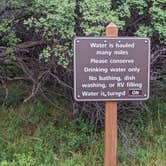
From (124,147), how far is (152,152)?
35 centimetres

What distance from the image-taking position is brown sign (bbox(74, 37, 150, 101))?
15.8 ft

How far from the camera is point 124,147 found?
6.36 meters

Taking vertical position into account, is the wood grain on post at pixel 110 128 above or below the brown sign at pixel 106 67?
below

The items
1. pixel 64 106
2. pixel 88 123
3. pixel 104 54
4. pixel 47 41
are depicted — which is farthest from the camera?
pixel 64 106

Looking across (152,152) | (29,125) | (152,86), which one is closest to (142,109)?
(152,86)

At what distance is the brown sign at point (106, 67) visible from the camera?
482 cm

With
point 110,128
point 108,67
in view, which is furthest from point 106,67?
point 110,128

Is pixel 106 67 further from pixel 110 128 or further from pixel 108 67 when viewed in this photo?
pixel 110 128

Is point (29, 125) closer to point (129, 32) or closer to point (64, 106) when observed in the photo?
point (64, 106)

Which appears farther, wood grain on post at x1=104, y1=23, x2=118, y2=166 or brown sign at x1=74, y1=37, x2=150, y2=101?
wood grain on post at x1=104, y1=23, x2=118, y2=166

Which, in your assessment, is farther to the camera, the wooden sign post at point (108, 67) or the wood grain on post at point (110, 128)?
the wood grain on post at point (110, 128)

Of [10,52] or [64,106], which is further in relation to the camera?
[64,106]

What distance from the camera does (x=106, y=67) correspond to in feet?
15.9

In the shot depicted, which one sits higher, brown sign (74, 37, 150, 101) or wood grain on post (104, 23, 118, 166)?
brown sign (74, 37, 150, 101)
